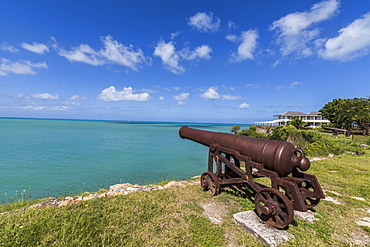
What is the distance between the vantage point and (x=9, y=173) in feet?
38.4

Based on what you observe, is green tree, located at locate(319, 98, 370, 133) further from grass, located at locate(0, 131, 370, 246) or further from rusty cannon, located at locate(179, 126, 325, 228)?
rusty cannon, located at locate(179, 126, 325, 228)

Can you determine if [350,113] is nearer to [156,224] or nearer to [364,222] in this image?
[364,222]

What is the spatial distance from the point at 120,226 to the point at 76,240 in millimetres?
772

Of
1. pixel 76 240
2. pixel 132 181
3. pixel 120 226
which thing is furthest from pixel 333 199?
pixel 132 181

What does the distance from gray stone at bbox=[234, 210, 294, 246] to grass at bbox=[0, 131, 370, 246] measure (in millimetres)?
124

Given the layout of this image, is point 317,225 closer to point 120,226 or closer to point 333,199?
point 333,199

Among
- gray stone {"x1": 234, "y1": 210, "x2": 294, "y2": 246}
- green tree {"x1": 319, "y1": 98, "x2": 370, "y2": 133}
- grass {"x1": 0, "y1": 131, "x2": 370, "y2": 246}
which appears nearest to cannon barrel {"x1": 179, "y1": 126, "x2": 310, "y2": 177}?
gray stone {"x1": 234, "y1": 210, "x2": 294, "y2": 246}

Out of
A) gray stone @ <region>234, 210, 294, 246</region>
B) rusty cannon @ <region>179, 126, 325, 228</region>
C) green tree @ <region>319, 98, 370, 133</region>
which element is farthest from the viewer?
green tree @ <region>319, 98, 370, 133</region>

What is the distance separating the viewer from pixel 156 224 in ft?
11.8

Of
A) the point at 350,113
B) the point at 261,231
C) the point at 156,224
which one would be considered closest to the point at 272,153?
the point at 261,231

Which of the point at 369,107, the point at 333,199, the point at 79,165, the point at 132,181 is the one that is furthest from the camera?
the point at 369,107

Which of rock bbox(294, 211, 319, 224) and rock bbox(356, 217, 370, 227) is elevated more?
rock bbox(294, 211, 319, 224)

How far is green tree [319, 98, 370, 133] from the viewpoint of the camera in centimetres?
2823

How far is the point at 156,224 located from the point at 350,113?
40.8 meters
